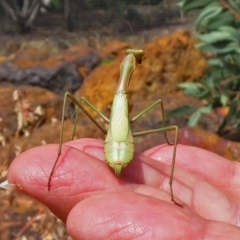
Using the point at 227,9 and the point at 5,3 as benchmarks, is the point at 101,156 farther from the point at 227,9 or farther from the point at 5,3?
the point at 5,3

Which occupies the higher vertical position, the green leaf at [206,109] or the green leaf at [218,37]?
the green leaf at [218,37]

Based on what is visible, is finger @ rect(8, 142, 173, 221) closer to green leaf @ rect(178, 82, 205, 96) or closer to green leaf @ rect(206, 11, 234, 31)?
green leaf @ rect(206, 11, 234, 31)

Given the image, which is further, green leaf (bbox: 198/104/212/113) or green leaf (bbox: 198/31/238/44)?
green leaf (bbox: 198/104/212/113)

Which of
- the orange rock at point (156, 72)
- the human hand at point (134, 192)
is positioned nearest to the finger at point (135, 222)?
the human hand at point (134, 192)

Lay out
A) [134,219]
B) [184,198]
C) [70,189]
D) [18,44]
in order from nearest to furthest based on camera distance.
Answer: [134,219] < [70,189] < [184,198] < [18,44]

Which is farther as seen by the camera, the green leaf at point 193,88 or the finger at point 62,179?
the green leaf at point 193,88

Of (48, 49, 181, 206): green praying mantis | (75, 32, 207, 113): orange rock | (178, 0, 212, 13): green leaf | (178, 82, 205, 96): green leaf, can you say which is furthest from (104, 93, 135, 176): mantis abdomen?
(75, 32, 207, 113): orange rock

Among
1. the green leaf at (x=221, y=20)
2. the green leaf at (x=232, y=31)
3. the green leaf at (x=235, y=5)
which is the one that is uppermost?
the green leaf at (x=235, y=5)

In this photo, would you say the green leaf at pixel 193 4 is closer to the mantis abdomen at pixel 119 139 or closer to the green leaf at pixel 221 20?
the green leaf at pixel 221 20

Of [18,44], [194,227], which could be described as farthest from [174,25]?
[194,227]
